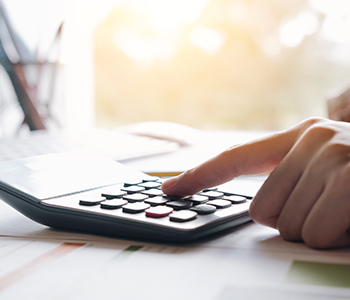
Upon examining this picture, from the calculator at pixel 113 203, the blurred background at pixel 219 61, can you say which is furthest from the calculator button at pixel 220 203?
the blurred background at pixel 219 61

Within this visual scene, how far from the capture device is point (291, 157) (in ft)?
1.20

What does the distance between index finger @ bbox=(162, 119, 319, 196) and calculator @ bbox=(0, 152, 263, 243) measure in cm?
1

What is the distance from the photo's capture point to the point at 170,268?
11.1 inches

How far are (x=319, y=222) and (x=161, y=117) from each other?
5.96 metres

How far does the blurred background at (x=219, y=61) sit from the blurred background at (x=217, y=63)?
0.01 meters

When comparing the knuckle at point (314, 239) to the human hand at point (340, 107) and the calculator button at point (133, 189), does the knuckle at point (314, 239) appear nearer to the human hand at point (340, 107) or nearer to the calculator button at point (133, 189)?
the calculator button at point (133, 189)

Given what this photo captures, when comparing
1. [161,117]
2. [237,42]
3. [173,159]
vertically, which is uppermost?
[237,42]

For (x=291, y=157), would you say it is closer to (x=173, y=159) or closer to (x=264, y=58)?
(x=173, y=159)

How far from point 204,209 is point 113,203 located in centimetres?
9

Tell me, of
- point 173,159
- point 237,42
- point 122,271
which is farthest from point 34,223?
point 237,42

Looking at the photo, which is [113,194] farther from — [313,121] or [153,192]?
[313,121]

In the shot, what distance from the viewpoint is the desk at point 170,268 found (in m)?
0.24

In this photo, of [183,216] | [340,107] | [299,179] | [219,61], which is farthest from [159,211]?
[219,61]

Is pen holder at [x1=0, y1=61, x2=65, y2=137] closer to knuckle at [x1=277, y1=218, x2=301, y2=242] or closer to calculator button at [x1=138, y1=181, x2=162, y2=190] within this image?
calculator button at [x1=138, y1=181, x2=162, y2=190]
